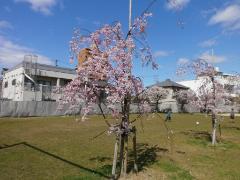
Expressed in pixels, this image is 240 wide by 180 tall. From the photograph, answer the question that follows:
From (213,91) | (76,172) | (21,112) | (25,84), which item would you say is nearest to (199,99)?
(213,91)

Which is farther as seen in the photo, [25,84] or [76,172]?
[25,84]

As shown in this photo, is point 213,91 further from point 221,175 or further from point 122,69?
point 122,69

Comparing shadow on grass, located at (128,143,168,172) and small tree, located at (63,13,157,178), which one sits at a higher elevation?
small tree, located at (63,13,157,178)

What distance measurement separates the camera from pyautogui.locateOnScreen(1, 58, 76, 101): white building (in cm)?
5056

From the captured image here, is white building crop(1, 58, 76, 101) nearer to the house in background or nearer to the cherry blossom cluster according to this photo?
the house in background

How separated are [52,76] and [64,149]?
135 ft

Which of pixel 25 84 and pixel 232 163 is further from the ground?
pixel 25 84

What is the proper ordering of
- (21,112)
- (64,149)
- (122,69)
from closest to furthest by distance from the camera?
1. (122,69)
2. (64,149)
3. (21,112)

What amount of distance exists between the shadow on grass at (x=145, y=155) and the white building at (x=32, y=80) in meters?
32.0

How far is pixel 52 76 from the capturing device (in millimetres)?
56156

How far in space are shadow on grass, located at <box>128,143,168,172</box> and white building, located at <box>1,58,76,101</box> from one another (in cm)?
3205

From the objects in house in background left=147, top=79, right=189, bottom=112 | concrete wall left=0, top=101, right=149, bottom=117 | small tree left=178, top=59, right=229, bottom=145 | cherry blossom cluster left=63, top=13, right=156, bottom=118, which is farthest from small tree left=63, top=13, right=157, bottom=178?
house in background left=147, top=79, right=189, bottom=112

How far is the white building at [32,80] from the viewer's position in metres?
50.6

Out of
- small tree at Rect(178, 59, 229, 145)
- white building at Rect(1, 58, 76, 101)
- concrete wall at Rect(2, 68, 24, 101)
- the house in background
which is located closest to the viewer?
small tree at Rect(178, 59, 229, 145)
